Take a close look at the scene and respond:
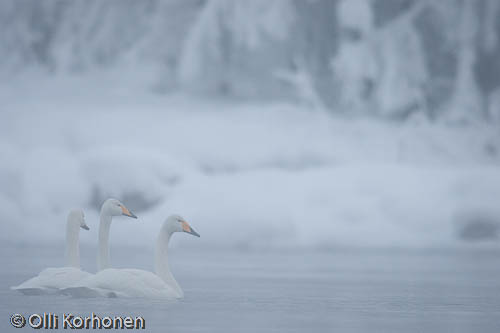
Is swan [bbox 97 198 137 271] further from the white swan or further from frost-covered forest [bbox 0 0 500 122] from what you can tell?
frost-covered forest [bbox 0 0 500 122]

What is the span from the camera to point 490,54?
27.5 meters

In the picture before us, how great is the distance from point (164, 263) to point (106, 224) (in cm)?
120

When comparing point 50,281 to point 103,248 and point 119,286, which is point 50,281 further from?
point 103,248

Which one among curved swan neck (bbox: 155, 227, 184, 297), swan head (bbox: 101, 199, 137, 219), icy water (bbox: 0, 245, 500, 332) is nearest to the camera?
icy water (bbox: 0, 245, 500, 332)

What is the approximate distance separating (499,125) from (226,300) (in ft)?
57.5

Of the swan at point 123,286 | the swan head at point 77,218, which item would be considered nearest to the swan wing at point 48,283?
the swan at point 123,286

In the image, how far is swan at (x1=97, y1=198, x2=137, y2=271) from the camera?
12594mm

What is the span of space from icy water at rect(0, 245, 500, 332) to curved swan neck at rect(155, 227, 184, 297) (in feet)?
0.89

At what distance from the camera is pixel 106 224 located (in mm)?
12859

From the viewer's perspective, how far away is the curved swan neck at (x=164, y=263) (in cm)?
1171

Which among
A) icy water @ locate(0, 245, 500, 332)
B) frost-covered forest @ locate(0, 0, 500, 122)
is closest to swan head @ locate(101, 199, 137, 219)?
icy water @ locate(0, 245, 500, 332)

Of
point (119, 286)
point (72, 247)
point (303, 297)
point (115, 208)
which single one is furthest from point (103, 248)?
point (303, 297)

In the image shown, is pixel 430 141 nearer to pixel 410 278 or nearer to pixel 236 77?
pixel 236 77

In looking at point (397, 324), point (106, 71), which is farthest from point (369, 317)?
point (106, 71)
